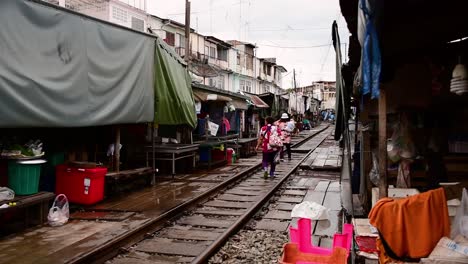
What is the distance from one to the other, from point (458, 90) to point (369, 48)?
1.65m

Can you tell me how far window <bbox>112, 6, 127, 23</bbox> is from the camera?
29.3 meters

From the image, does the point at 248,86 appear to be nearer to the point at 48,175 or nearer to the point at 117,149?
the point at 117,149

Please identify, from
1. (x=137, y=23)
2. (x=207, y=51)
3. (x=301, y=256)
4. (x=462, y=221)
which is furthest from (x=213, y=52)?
(x=462, y=221)

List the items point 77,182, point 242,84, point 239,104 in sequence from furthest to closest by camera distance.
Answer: point 242,84
point 239,104
point 77,182

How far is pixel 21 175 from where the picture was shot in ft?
23.5

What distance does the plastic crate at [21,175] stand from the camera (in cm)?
710

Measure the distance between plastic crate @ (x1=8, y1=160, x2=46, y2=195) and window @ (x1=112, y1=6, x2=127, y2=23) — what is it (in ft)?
79.8

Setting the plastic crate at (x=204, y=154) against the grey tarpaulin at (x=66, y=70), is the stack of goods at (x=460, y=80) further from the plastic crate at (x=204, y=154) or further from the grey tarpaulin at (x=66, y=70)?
the plastic crate at (x=204, y=154)

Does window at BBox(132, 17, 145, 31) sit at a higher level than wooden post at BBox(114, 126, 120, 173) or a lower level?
higher

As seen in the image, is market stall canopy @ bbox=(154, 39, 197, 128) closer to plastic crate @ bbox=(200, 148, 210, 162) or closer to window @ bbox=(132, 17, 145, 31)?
plastic crate @ bbox=(200, 148, 210, 162)

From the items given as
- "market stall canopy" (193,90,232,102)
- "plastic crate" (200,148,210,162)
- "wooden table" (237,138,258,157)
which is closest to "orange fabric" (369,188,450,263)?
"plastic crate" (200,148,210,162)

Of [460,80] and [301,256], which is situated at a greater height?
[460,80]

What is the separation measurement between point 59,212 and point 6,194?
1.19m

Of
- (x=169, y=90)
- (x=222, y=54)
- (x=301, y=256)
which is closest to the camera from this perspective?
(x=301, y=256)
